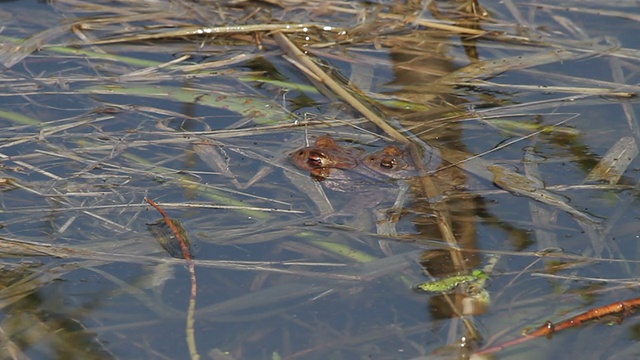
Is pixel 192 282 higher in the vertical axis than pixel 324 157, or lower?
lower

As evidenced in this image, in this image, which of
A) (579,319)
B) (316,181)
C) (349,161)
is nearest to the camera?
(579,319)

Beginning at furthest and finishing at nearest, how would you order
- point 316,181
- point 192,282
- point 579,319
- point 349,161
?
point 349,161 < point 316,181 < point 192,282 < point 579,319

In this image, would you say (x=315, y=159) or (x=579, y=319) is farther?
(x=315, y=159)

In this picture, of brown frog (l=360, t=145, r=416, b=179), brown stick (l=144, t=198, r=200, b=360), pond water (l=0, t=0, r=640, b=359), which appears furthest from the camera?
brown frog (l=360, t=145, r=416, b=179)

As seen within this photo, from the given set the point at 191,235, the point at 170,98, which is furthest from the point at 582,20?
the point at 191,235

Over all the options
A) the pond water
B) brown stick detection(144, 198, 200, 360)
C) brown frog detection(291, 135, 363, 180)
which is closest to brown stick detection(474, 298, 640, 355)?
the pond water

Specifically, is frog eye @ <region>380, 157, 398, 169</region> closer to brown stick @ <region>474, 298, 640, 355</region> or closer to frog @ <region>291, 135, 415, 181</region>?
frog @ <region>291, 135, 415, 181</region>

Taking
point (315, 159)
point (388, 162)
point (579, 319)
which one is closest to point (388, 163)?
point (388, 162)

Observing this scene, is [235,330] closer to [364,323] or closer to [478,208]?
[364,323]

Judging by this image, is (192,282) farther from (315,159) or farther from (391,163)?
(391,163)
